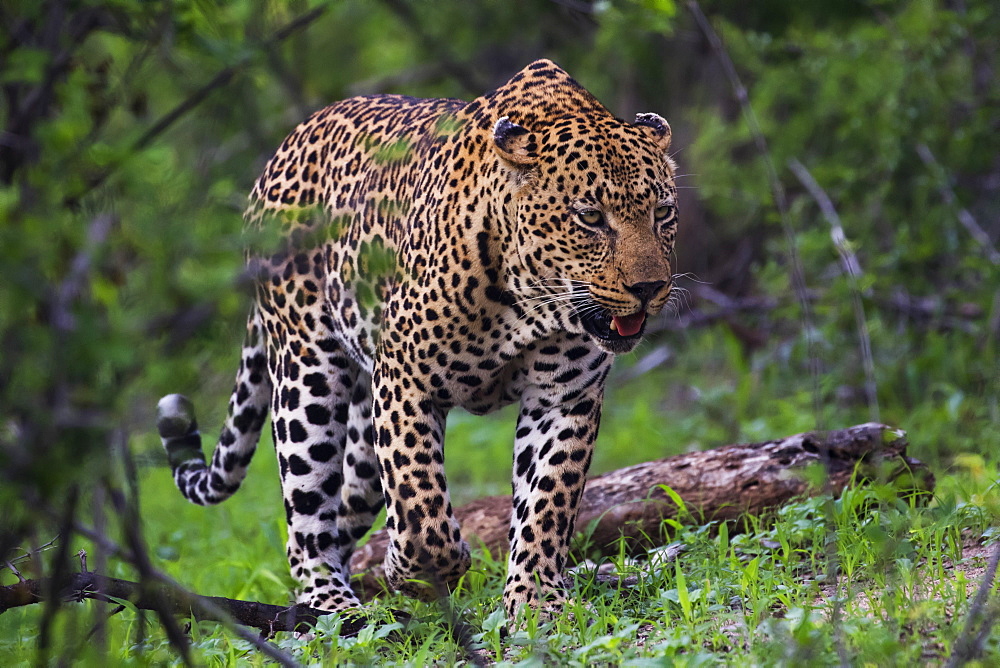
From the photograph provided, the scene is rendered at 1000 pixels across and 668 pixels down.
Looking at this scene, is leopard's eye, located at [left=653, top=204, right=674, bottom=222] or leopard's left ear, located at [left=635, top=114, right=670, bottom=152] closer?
leopard's eye, located at [left=653, top=204, right=674, bottom=222]

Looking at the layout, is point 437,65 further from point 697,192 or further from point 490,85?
point 697,192

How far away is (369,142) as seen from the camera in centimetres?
589

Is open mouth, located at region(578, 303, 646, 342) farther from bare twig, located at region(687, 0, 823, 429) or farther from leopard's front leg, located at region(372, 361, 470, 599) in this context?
leopard's front leg, located at region(372, 361, 470, 599)

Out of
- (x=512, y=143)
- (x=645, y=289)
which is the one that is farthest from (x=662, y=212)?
(x=512, y=143)

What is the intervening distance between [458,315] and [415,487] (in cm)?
82

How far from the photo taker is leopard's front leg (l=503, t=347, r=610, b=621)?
500cm

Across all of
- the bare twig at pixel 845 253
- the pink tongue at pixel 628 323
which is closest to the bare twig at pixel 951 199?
the bare twig at pixel 845 253

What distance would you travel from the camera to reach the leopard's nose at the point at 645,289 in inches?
180

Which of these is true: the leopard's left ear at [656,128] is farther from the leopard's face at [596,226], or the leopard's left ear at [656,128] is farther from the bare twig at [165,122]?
the bare twig at [165,122]

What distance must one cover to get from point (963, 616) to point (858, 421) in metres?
4.99

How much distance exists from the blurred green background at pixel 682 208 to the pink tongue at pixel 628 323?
680 mm

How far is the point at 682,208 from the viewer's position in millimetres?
12148

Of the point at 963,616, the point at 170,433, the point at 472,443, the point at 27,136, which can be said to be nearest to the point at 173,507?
the point at 472,443

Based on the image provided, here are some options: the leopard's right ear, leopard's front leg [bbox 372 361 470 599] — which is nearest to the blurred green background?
the leopard's right ear
